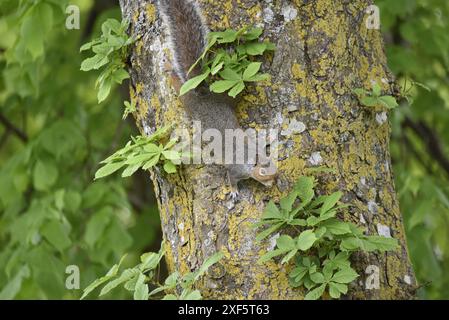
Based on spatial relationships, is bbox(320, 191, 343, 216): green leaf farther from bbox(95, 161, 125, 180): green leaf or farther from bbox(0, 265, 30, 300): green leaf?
bbox(0, 265, 30, 300): green leaf

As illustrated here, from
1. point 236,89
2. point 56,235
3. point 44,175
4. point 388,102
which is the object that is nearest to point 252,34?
point 236,89

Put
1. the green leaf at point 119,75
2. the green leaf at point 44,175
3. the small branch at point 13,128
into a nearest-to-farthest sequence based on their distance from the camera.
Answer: the green leaf at point 119,75, the green leaf at point 44,175, the small branch at point 13,128

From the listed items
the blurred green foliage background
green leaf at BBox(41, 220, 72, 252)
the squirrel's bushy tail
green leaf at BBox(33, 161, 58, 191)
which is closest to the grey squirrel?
the squirrel's bushy tail

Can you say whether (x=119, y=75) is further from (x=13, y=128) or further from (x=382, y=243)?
(x=13, y=128)

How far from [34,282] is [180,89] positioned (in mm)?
1259

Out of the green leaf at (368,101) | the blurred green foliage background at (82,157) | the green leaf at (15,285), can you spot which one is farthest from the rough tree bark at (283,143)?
the green leaf at (15,285)

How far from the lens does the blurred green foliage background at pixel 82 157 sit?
100 inches

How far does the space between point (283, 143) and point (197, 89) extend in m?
0.22

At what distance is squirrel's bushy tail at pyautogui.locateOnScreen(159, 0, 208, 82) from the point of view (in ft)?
5.13

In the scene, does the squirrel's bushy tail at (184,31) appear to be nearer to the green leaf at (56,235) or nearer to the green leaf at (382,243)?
the green leaf at (382,243)

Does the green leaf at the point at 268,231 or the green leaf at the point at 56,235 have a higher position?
the green leaf at the point at 268,231

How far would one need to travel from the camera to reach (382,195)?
5.29 ft

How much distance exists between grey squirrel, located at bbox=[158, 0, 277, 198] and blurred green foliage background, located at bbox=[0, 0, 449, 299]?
77 centimetres

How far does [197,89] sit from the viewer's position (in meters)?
1.56
